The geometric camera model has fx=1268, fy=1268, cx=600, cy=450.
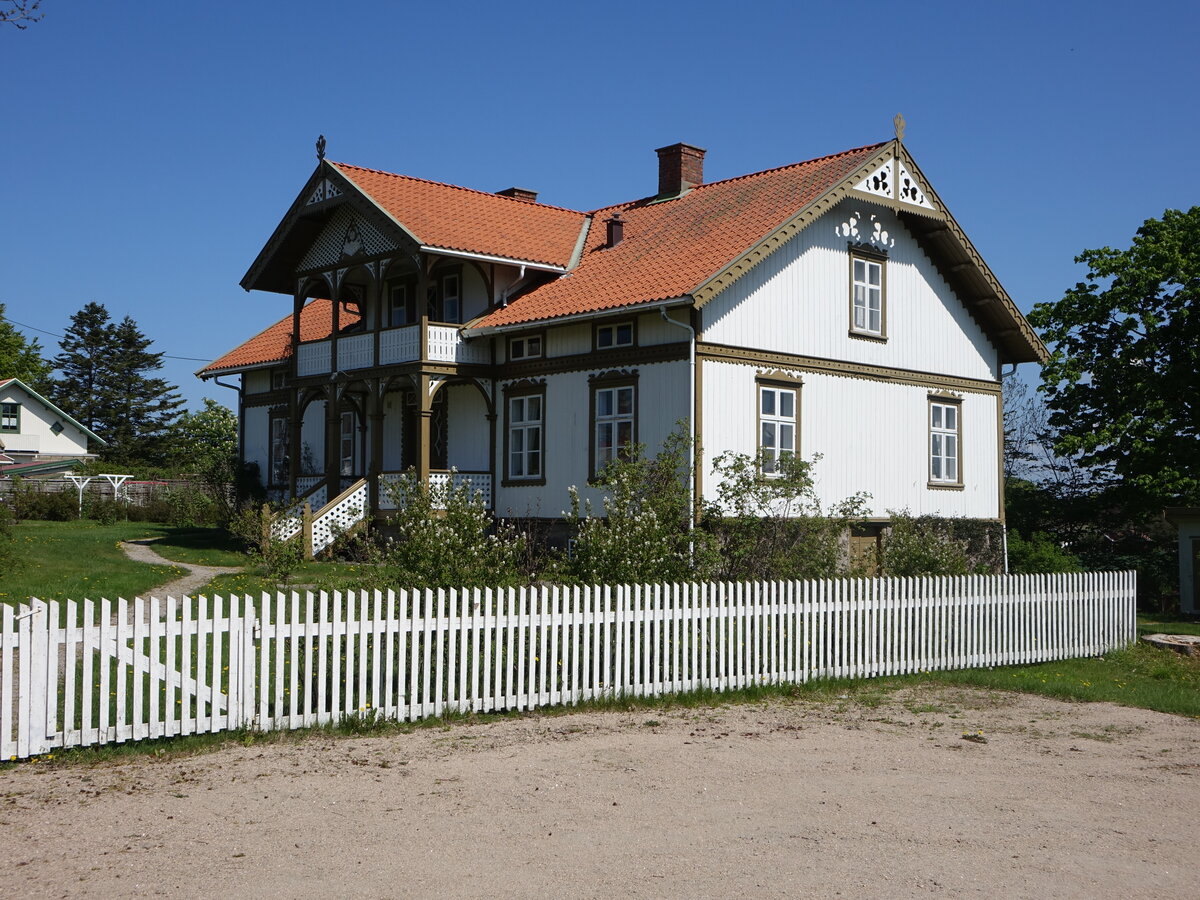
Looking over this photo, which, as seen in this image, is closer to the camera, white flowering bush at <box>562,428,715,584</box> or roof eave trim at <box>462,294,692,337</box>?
white flowering bush at <box>562,428,715,584</box>

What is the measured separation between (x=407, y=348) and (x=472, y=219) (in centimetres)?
333

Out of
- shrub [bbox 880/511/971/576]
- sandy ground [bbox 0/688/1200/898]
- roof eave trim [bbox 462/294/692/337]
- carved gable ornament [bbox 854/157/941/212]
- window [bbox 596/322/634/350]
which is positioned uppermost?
carved gable ornament [bbox 854/157/941/212]

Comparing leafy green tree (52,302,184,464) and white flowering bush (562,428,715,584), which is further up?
leafy green tree (52,302,184,464)

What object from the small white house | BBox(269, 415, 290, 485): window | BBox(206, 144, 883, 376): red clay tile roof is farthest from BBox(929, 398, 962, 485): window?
the small white house

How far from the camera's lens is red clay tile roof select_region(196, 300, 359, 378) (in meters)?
32.1

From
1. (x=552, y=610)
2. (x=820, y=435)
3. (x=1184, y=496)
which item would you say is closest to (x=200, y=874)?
(x=552, y=610)

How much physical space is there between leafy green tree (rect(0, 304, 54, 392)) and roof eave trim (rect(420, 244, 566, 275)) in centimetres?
6115

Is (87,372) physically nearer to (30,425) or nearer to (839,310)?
(30,425)

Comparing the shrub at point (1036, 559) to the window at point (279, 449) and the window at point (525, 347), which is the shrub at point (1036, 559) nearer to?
the window at point (525, 347)

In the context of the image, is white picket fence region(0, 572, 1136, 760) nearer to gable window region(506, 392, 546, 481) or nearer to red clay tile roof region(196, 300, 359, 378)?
gable window region(506, 392, 546, 481)

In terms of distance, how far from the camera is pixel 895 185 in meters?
24.1

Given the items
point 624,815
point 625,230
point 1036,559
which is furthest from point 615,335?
point 624,815

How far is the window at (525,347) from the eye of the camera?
2442 centimetres

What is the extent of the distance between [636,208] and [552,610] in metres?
18.4
